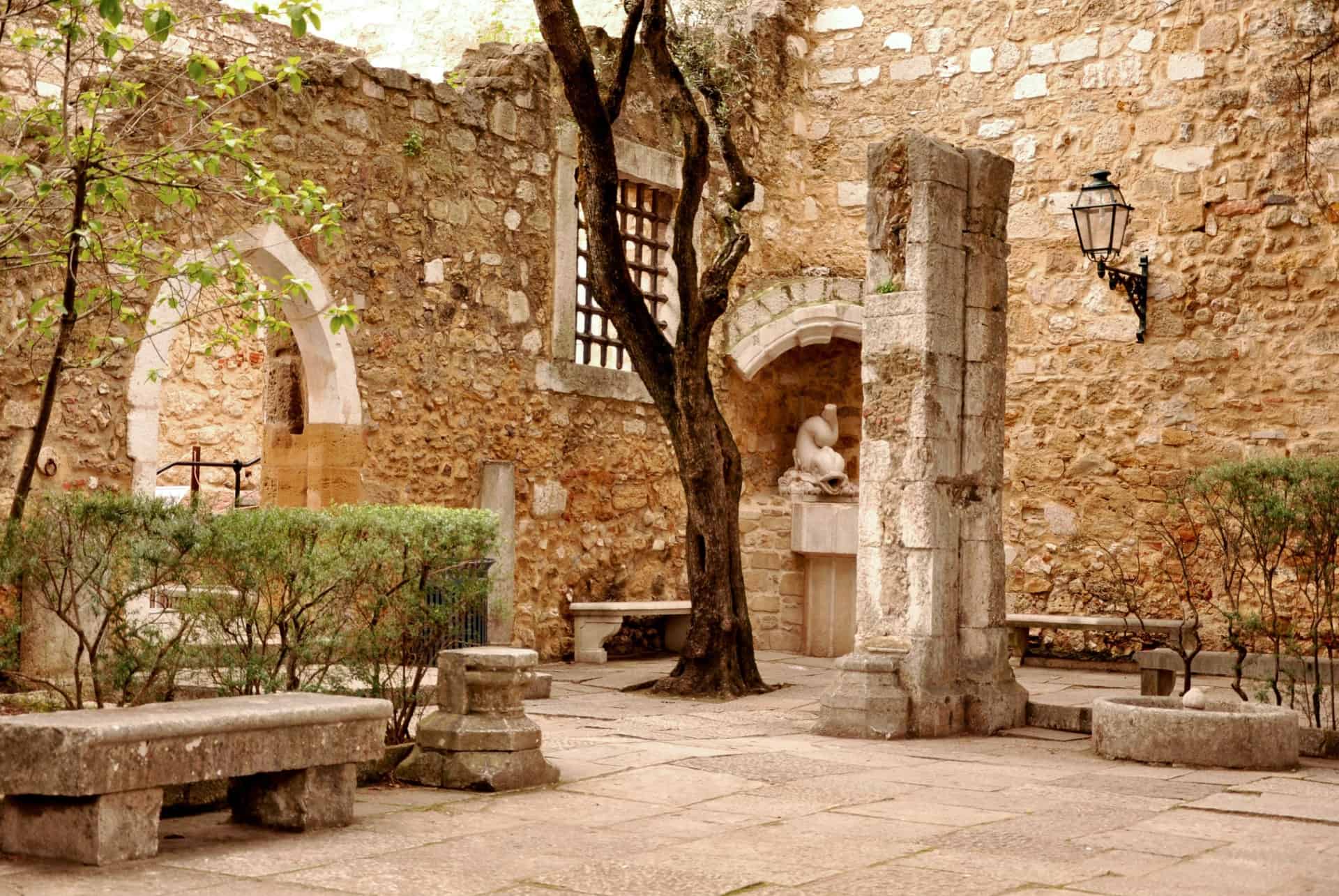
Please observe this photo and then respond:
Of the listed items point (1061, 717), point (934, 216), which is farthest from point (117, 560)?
point (1061, 717)

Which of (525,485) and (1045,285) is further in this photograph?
(1045,285)

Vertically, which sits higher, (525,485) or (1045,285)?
(1045,285)

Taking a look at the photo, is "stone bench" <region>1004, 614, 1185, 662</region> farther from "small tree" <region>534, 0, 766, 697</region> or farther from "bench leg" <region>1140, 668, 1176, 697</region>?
"small tree" <region>534, 0, 766, 697</region>

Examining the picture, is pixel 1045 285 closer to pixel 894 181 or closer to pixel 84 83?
pixel 894 181

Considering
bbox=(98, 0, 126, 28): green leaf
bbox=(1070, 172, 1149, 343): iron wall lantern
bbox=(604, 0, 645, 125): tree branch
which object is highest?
bbox=(604, 0, 645, 125): tree branch

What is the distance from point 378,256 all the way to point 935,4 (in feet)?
18.3

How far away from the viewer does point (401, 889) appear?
4.43m

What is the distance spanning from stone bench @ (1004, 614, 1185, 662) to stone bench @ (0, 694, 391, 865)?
22.4 ft

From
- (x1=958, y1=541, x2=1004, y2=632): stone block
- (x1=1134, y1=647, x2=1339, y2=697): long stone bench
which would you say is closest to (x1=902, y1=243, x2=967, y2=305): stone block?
(x1=958, y1=541, x2=1004, y2=632): stone block

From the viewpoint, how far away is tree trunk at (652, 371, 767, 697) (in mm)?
9742

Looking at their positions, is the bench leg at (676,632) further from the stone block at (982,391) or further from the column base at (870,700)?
the stone block at (982,391)

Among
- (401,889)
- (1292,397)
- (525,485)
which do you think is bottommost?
(401,889)

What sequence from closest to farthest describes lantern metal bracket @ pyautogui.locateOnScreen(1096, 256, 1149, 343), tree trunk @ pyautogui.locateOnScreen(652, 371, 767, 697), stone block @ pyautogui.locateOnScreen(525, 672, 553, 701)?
stone block @ pyautogui.locateOnScreen(525, 672, 553, 701), tree trunk @ pyautogui.locateOnScreen(652, 371, 767, 697), lantern metal bracket @ pyautogui.locateOnScreen(1096, 256, 1149, 343)

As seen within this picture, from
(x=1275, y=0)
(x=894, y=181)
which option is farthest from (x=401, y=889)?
(x=1275, y=0)
